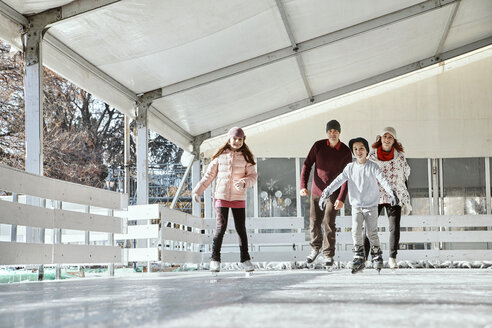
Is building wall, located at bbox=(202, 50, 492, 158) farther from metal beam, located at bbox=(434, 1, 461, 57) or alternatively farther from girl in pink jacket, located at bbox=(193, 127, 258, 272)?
girl in pink jacket, located at bbox=(193, 127, 258, 272)

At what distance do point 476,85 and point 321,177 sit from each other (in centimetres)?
916

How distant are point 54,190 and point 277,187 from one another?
10261 mm

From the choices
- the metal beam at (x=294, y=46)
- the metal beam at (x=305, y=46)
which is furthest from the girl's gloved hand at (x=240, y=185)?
the metal beam at (x=305, y=46)

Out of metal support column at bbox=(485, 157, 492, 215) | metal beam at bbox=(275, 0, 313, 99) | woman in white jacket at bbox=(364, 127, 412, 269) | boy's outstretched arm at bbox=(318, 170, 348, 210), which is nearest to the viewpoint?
boy's outstretched arm at bbox=(318, 170, 348, 210)

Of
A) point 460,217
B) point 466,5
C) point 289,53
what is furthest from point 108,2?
point 460,217

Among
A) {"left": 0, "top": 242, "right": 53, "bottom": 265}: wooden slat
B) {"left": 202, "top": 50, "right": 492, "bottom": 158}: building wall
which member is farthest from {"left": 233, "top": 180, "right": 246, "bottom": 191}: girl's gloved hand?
{"left": 202, "top": 50, "right": 492, "bottom": 158}: building wall

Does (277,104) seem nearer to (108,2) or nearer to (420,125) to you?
(420,125)

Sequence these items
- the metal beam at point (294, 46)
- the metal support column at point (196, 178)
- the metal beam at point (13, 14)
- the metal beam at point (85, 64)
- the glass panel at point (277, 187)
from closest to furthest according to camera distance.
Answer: the metal beam at point (13, 14) → the metal beam at point (85, 64) → the metal beam at point (294, 46) → the metal support column at point (196, 178) → the glass panel at point (277, 187)

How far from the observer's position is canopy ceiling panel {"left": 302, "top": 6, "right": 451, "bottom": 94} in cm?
1145

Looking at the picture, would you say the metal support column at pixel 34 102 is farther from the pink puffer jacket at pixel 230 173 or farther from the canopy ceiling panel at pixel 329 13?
the canopy ceiling panel at pixel 329 13

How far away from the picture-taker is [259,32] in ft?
29.9

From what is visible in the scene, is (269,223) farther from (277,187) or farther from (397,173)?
(397,173)

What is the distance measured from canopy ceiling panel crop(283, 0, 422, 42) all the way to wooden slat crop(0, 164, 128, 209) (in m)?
3.30

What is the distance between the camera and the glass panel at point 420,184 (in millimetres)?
15922
